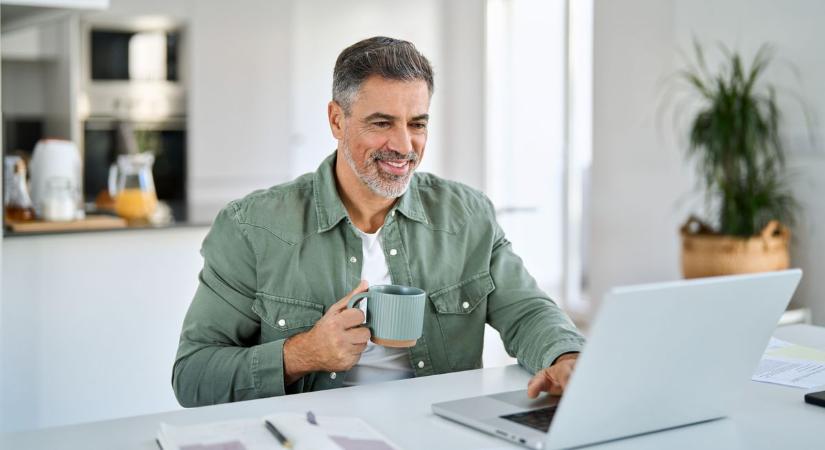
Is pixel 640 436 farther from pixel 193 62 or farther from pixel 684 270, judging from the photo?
pixel 193 62

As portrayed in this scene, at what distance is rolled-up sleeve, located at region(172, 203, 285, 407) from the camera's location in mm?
1617

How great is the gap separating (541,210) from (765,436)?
4.37 m

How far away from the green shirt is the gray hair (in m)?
0.18

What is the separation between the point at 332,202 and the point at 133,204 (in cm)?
189

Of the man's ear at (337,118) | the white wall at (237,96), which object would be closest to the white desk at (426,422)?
the man's ear at (337,118)

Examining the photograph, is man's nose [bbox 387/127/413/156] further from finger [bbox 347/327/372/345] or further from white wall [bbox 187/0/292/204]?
white wall [bbox 187/0/292/204]

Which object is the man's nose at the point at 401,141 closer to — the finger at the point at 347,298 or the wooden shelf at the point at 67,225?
the finger at the point at 347,298

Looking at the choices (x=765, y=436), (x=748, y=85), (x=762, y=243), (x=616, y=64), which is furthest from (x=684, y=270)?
(x=765, y=436)

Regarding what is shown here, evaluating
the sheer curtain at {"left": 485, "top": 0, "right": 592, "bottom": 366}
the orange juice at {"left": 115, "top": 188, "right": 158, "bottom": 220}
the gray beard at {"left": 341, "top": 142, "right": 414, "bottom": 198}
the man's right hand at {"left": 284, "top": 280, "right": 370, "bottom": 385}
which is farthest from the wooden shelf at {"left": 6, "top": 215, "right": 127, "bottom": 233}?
the sheer curtain at {"left": 485, "top": 0, "right": 592, "bottom": 366}

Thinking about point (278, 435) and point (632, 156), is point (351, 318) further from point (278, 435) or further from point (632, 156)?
point (632, 156)

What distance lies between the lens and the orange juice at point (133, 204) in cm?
350

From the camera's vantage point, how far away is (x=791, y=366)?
1.69 meters

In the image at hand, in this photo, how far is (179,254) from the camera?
3.29 meters

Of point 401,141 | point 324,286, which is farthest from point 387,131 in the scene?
point 324,286
